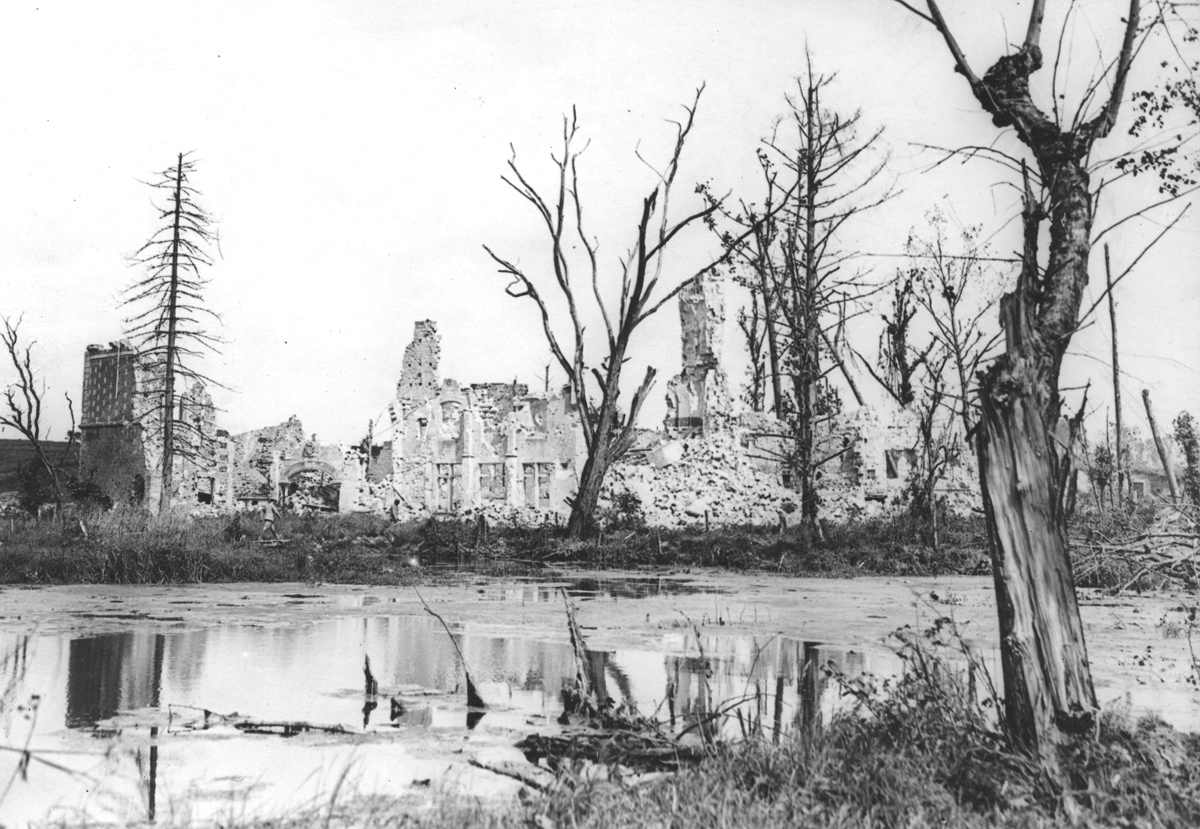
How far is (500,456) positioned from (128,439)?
1187 centimetres

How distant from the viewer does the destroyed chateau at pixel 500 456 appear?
2581cm

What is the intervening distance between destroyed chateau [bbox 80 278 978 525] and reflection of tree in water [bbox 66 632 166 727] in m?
15.0

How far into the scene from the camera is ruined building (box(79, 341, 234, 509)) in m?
33.1

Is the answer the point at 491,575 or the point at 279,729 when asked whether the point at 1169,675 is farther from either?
the point at 491,575

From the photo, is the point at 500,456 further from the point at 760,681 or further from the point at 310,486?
the point at 760,681

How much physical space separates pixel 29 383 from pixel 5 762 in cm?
2165

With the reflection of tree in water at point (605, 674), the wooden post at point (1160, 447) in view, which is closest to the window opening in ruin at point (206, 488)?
the wooden post at point (1160, 447)

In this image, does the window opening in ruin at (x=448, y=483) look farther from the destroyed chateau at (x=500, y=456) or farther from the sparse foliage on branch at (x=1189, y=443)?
the sparse foliage on branch at (x=1189, y=443)

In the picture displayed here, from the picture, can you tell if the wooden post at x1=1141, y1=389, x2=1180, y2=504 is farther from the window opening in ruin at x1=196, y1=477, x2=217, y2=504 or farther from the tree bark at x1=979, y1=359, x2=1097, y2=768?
the window opening in ruin at x1=196, y1=477, x2=217, y2=504

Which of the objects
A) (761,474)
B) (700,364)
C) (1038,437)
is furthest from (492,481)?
(1038,437)

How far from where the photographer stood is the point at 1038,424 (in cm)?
464

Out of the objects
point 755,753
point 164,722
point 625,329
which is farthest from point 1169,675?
point 625,329

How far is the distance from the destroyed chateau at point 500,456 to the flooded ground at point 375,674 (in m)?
11.5

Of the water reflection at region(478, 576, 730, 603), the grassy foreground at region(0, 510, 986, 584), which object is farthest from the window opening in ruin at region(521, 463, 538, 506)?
the water reflection at region(478, 576, 730, 603)
